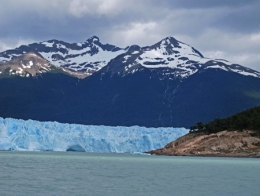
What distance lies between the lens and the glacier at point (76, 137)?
98562mm

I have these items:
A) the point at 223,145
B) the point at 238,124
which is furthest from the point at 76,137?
the point at 238,124

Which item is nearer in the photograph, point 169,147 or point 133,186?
point 133,186

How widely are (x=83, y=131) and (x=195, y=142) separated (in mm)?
23910

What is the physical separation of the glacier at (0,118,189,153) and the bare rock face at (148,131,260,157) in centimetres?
1745

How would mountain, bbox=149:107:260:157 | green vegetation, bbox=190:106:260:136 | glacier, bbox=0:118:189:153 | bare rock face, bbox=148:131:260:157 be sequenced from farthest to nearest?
glacier, bbox=0:118:189:153, green vegetation, bbox=190:106:260:136, mountain, bbox=149:107:260:157, bare rock face, bbox=148:131:260:157

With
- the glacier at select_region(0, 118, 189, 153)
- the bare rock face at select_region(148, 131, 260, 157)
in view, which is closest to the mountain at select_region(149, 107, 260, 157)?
the bare rock face at select_region(148, 131, 260, 157)

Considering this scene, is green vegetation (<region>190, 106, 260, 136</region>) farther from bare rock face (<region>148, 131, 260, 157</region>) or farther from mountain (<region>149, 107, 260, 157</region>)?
bare rock face (<region>148, 131, 260, 157</region>)

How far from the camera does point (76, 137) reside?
104 m

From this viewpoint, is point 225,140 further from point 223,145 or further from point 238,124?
point 238,124

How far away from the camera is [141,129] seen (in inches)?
4609

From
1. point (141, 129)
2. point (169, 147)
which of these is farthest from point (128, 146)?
point (169, 147)

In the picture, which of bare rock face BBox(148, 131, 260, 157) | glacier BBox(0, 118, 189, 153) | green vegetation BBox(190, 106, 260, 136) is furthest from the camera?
glacier BBox(0, 118, 189, 153)

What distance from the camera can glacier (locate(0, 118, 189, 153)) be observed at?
98562mm

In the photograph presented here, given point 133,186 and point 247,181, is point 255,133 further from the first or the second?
point 133,186
